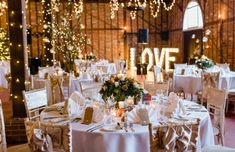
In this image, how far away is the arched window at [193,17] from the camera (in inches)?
524

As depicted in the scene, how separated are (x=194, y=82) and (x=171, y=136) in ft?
18.7

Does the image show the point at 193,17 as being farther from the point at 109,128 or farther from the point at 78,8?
the point at 109,128

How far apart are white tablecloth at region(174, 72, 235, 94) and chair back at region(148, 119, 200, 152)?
5.04m

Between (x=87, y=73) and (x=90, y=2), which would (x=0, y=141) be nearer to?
(x=87, y=73)

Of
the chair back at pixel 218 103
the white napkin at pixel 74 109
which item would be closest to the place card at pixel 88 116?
the white napkin at pixel 74 109

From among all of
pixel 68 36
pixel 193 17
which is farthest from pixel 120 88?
pixel 193 17

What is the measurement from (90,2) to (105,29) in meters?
1.69

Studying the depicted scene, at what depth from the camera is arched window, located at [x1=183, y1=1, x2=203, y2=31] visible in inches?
524

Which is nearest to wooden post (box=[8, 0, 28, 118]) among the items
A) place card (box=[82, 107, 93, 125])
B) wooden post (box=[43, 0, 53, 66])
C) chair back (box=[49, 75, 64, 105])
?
chair back (box=[49, 75, 64, 105])

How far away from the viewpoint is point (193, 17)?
14039 mm

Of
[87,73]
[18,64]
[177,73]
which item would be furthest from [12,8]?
[177,73]

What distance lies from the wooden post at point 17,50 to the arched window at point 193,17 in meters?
9.18

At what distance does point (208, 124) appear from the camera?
3531mm

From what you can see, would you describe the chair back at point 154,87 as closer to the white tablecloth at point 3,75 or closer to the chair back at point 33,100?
the chair back at point 33,100
